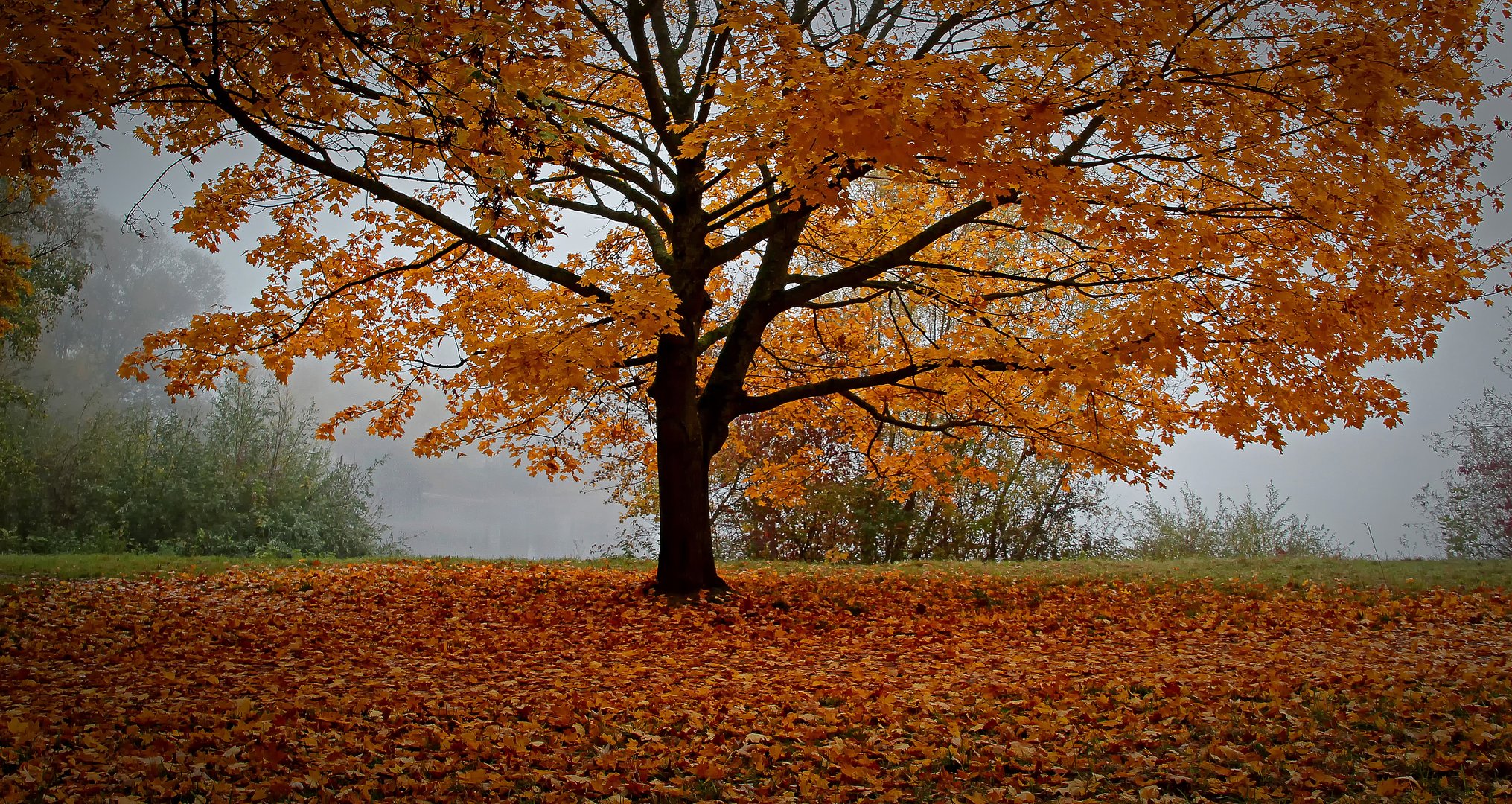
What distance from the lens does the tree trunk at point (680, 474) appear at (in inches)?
325

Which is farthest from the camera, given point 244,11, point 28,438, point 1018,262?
point 28,438

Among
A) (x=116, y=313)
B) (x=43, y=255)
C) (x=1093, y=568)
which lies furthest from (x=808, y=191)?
(x=116, y=313)

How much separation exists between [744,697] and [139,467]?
541 inches

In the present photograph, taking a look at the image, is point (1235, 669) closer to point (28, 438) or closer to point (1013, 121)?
point (1013, 121)

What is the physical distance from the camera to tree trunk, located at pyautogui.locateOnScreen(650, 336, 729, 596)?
8.27 metres

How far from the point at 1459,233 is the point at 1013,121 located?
5435 millimetres

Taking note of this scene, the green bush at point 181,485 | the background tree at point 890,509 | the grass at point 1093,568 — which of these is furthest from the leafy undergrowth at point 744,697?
the green bush at point 181,485

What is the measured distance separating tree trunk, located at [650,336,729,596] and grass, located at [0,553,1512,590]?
2565mm

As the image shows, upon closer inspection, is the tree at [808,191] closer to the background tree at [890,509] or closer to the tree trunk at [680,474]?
the tree trunk at [680,474]

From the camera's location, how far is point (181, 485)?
13883 millimetres

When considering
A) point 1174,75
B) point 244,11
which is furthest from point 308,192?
point 1174,75

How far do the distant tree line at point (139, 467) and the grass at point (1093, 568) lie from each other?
270 cm

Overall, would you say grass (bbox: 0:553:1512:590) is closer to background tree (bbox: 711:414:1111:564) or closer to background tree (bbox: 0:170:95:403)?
background tree (bbox: 711:414:1111:564)

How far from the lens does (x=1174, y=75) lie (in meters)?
5.87
